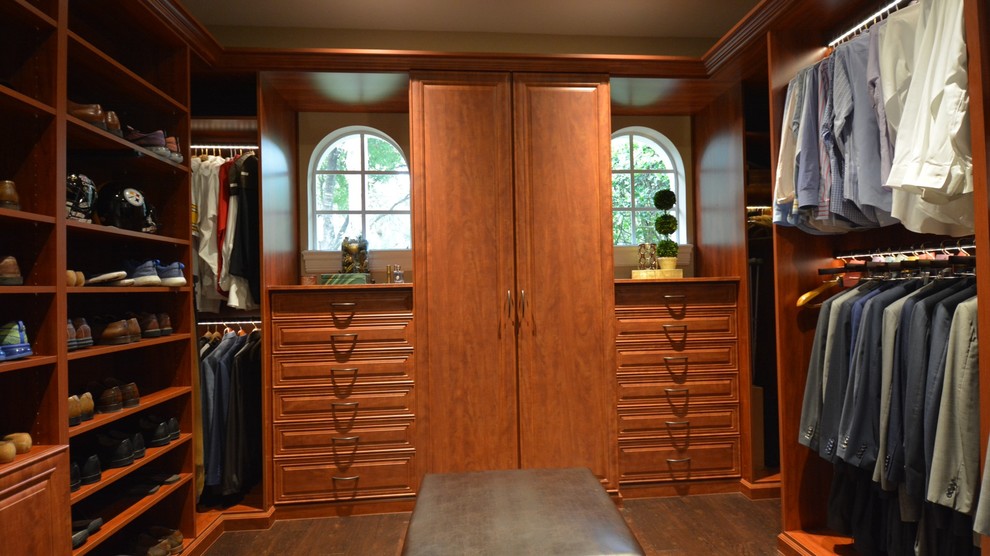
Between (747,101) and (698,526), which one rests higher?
(747,101)

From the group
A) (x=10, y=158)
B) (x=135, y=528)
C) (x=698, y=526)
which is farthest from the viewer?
(x=698, y=526)

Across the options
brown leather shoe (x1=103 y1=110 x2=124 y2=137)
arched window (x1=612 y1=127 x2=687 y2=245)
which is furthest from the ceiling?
brown leather shoe (x1=103 y1=110 x2=124 y2=137)

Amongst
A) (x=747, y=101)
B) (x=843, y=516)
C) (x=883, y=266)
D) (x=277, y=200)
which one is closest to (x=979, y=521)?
(x=843, y=516)

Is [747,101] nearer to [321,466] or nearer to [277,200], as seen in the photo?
[277,200]

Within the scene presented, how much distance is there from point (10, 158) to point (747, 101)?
10.9 ft

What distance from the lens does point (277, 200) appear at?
2998 millimetres

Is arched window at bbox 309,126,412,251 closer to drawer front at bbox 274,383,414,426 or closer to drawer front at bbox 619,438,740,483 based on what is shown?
drawer front at bbox 274,383,414,426

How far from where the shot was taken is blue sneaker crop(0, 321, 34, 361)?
1.55 meters

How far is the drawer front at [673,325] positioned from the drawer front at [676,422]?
38cm

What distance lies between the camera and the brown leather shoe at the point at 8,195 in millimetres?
1557

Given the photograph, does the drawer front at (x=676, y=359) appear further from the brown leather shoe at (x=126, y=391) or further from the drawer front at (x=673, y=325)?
the brown leather shoe at (x=126, y=391)

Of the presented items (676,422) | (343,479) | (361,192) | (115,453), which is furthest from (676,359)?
(115,453)

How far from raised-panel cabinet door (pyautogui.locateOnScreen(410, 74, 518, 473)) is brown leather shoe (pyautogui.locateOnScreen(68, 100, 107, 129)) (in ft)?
4.34

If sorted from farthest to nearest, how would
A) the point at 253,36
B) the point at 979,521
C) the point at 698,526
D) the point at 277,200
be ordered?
the point at 253,36 < the point at 277,200 < the point at 698,526 < the point at 979,521
